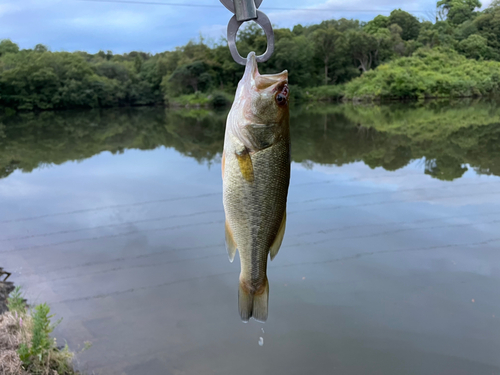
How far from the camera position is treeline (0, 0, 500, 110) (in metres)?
50.7

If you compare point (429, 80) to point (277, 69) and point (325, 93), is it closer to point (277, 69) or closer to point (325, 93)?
point (325, 93)

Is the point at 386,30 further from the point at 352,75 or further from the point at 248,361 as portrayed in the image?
the point at 248,361

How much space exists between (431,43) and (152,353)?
71.4m

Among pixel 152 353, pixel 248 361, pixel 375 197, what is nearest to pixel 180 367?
pixel 152 353

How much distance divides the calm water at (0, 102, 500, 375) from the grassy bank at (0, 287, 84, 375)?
1.94 ft

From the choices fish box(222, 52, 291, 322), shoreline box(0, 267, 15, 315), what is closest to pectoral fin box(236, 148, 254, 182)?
fish box(222, 52, 291, 322)

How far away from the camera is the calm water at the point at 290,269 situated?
15.9 ft

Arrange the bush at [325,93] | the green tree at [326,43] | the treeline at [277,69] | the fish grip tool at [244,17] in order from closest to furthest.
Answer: the fish grip tool at [244,17] < the treeline at [277,69] < the bush at [325,93] < the green tree at [326,43]

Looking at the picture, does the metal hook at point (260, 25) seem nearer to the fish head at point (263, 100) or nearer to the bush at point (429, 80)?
the fish head at point (263, 100)

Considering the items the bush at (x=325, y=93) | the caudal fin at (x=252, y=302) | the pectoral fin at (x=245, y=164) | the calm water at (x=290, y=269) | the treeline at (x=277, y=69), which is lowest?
the calm water at (x=290, y=269)

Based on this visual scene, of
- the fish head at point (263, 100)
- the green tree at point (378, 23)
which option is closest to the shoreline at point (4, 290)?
the fish head at point (263, 100)

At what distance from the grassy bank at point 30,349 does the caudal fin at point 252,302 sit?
266cm

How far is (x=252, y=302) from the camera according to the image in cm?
208

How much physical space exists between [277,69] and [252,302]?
56446 mm
